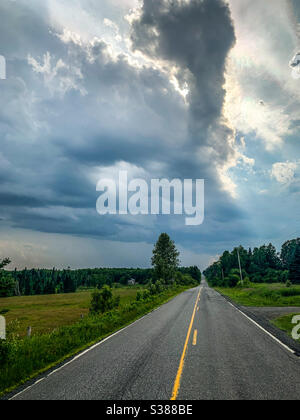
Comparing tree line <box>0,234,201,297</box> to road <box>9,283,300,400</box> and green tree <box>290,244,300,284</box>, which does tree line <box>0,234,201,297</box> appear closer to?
road <box>9,283,300,400</box>

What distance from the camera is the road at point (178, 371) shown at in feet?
17.9

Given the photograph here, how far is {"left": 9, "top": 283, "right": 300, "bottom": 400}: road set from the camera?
5453 mm

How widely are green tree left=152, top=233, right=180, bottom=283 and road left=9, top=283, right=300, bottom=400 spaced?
4422 centimetres

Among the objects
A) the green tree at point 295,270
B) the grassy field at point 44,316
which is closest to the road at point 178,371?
the grassy field at point 44,316

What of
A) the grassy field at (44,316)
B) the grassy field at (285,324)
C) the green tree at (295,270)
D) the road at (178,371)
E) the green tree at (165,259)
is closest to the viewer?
the road at (178,371)

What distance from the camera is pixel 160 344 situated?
9609 millimetres

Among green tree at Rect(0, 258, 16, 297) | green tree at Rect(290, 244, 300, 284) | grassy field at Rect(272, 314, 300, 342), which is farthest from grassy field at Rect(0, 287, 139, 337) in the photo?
green tree at Rect(290, 244, 300, 284)

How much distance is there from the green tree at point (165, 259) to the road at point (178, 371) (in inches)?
1741

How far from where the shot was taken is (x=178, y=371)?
6.69 meters

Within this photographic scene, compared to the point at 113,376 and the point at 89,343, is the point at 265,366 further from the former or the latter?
the point at 89,343

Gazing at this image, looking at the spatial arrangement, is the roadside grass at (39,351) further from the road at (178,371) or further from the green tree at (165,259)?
the green tree at (165,259)

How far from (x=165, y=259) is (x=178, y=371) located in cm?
5028

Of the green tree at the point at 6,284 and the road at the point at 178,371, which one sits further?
the green tree at the point at 6,284

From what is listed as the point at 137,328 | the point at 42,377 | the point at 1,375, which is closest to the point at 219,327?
→ the point at 137,328
